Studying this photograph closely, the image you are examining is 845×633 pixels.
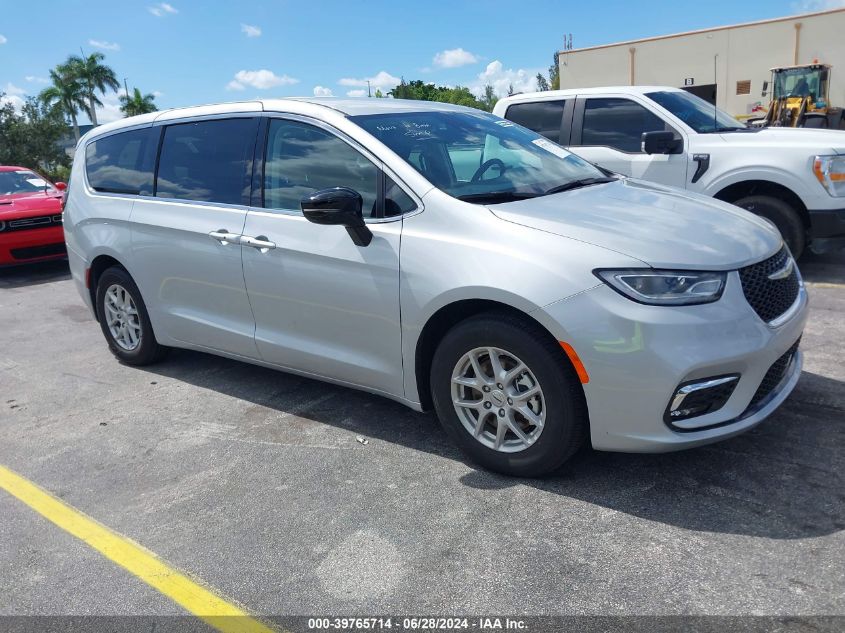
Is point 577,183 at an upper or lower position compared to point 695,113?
lower

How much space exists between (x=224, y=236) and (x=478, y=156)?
1533 mm

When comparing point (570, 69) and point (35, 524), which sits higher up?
point (570, 69)

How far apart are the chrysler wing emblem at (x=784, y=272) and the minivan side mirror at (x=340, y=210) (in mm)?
1844

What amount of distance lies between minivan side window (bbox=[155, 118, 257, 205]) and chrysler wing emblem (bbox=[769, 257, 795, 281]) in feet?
9.18

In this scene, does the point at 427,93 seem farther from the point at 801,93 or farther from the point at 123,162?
the point at 123,162

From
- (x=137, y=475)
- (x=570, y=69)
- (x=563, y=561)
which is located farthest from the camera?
(x=570, y=69)

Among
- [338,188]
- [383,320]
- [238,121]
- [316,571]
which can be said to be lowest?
[316,571]

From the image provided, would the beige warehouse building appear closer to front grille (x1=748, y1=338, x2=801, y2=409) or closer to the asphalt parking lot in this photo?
front grille (x1=748, y1=338, x2=801, y2=409)

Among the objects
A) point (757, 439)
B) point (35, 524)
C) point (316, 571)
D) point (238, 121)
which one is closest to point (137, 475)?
point (35, 524)

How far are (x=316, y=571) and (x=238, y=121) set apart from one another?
2.73 meters

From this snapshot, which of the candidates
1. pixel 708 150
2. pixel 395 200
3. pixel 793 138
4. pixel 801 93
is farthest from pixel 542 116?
pixel 801 93

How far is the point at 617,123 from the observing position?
23.9ft

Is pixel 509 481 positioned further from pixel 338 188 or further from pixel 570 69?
pixel 570 69

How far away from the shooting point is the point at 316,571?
2.73m
